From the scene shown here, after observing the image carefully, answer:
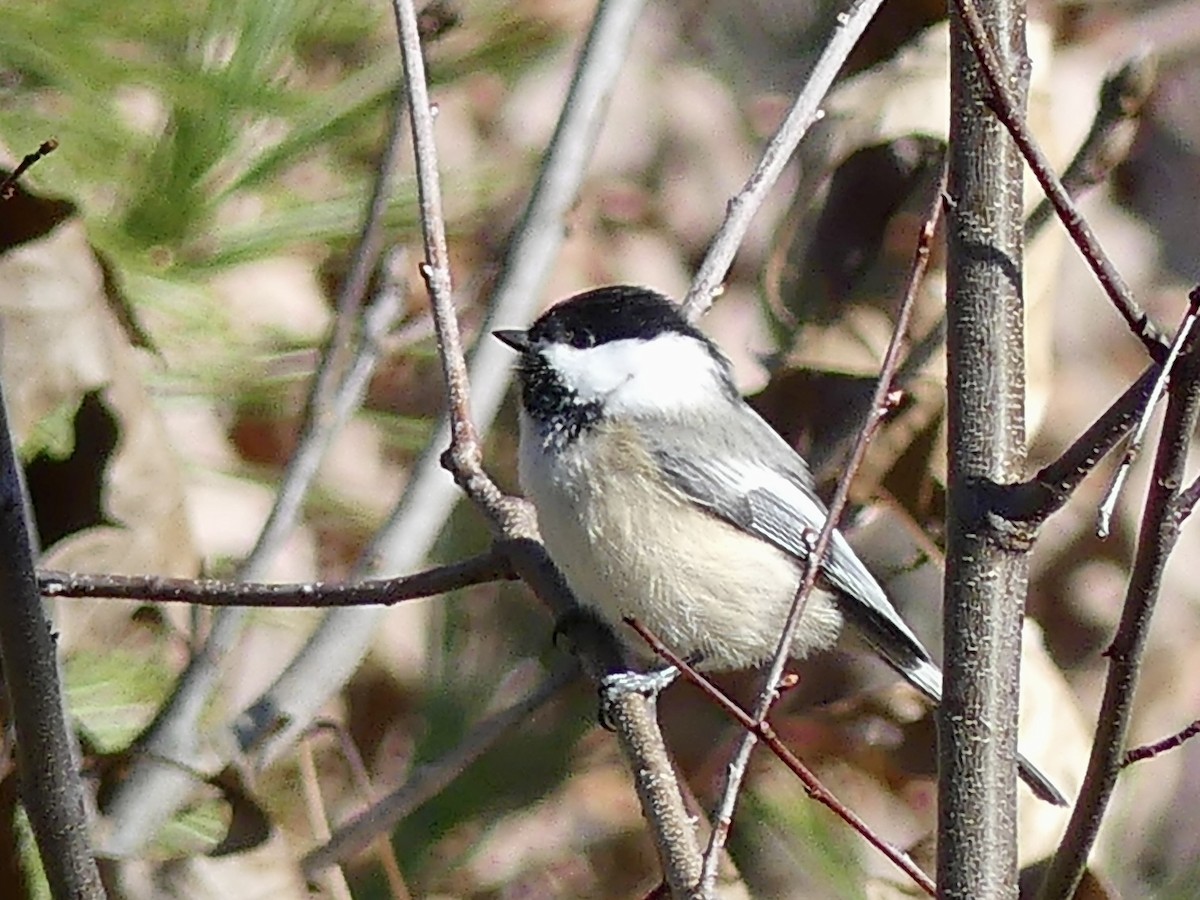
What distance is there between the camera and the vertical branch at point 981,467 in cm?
111

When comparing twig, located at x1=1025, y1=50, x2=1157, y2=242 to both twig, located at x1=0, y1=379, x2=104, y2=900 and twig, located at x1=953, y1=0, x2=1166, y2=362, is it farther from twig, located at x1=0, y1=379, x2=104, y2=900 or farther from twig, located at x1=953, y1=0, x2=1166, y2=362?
twig, located at x1=0, y1=379, x2=104, y2=900

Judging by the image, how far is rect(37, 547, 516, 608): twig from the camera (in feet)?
3.98

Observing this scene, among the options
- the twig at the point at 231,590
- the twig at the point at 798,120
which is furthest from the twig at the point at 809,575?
the twig at the point at 798,120

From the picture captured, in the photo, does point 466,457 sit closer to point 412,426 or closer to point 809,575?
point 809,575

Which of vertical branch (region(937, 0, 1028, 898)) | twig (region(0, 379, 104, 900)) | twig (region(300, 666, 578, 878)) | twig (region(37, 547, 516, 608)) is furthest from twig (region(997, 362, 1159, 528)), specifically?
twig (region(300, 666, 578, 878))

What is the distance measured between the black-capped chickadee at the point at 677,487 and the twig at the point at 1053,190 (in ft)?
2.89

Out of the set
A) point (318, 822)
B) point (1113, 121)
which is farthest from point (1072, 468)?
point (318, 822)

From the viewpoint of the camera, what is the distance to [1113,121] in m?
1.78

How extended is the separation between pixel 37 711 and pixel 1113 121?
1.22 meters

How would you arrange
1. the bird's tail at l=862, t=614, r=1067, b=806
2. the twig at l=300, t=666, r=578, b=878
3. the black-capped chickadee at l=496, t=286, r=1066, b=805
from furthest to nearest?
the bird's tail at l=862, t=614, r=1067, b=806 → the black-capped chickadee at l=496, t=286, r=1066, b=805 → the twig at l=300, t=666, r=578, b=878

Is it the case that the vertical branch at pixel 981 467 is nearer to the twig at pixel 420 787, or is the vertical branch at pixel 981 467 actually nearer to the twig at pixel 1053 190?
the twig at pixel 1053 190

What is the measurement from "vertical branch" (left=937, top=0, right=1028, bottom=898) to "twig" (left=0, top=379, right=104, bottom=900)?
522 millimetres

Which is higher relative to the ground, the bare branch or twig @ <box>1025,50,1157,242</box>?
twig @ <box>1025,50,1157,242</box>

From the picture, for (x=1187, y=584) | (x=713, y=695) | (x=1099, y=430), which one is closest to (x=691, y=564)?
(x=713, y=695)
